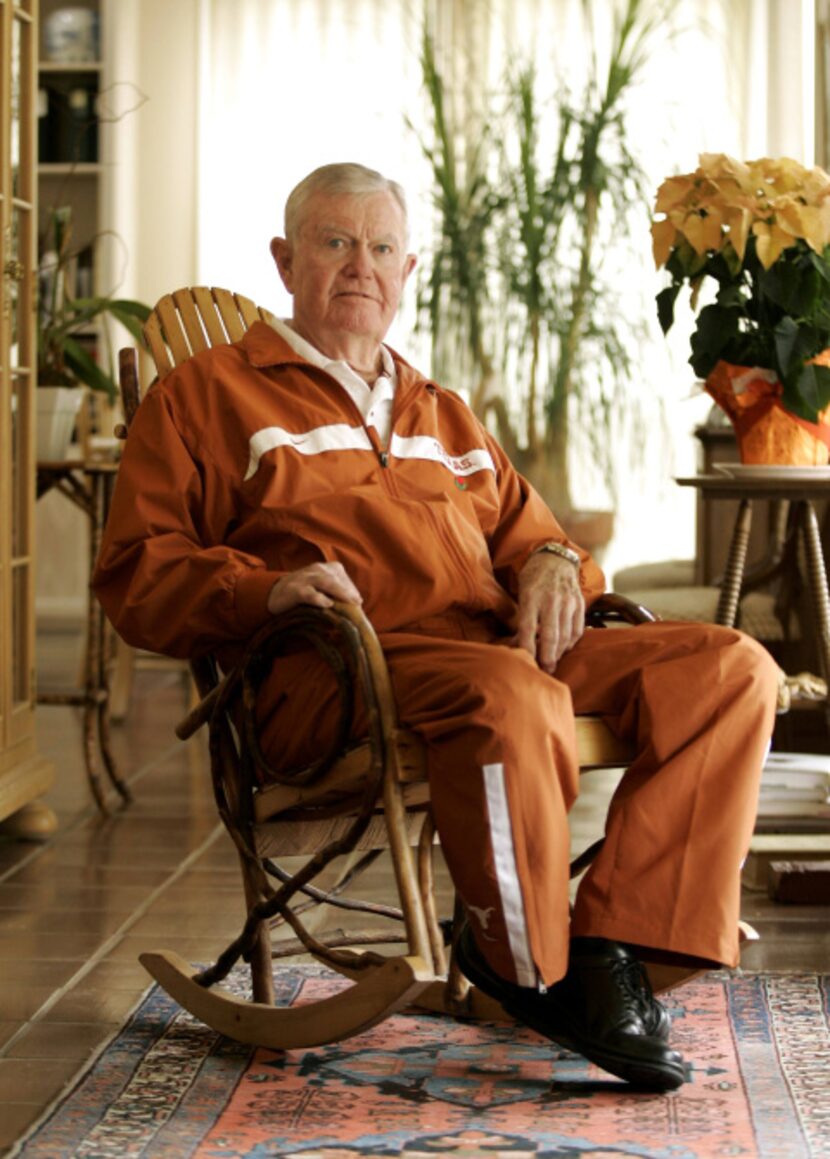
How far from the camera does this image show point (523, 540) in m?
2.56

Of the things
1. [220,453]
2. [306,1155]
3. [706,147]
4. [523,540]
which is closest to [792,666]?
[523,540]

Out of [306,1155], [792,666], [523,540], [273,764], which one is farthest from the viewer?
[792,666]

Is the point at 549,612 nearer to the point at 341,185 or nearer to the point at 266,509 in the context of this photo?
the point at 266,509

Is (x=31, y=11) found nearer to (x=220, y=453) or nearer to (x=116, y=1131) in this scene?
(x=220, y=453)

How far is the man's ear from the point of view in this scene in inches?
101

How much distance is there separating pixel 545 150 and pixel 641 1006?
5.40 m

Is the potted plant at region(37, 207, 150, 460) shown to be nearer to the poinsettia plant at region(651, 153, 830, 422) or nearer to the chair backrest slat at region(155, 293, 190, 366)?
the chair backrest slat at region(155, 293, 190, 366)

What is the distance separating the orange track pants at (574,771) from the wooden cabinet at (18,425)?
1.37 meters

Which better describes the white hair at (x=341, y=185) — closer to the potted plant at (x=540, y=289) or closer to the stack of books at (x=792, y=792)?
the stack of books at (x=792, y=792)

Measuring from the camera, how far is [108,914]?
9.89ft

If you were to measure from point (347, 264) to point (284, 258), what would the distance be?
131 mm

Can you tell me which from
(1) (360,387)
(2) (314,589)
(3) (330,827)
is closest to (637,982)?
(3) (330,827)

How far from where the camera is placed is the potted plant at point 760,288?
10.0 ft

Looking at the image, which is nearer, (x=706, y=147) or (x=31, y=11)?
(x=31, y=11)
